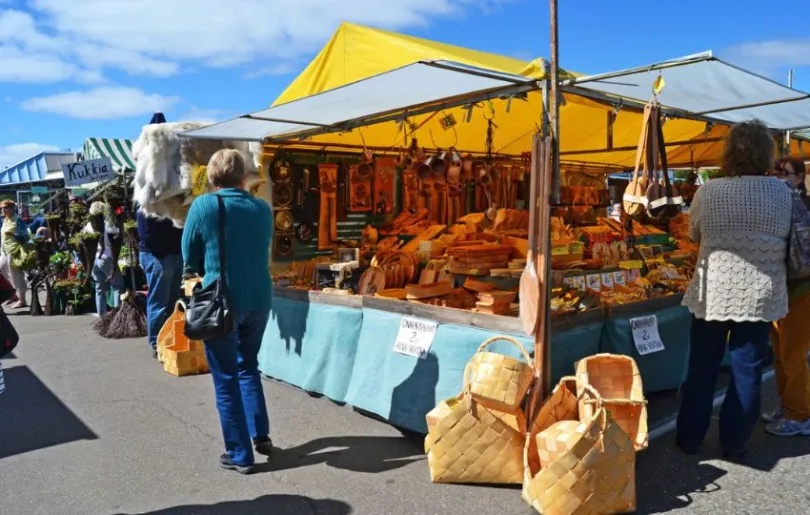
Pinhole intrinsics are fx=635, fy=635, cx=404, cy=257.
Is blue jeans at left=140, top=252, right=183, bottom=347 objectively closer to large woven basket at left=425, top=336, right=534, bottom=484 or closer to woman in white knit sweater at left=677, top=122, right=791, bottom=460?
large woven basket at left=425, top=336, right=534, bottom=484

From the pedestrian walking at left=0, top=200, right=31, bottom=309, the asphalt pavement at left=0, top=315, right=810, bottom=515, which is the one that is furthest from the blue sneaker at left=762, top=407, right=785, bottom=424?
the pedestrian walking at left=0, top=200, right=31, bottom=309

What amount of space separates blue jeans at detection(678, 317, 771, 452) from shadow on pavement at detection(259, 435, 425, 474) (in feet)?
5.03

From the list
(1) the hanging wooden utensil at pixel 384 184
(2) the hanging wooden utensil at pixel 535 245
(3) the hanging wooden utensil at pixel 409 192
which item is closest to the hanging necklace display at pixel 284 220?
(1) the hanging wooden utensil at pixel 384 184

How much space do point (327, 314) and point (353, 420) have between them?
0.78 meters

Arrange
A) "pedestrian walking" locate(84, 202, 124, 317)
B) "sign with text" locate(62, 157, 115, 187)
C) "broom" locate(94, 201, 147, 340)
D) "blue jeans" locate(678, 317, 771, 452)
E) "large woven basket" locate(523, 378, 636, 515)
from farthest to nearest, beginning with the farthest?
"sign with text" locate(62, 157, 115, 187)
"pedestrian walking" locate(84, 202, 124, 317)
"broom" locate(94, 201, 147, 340)
"blue jeans" locate(678, 317, 771, 452)
"large woven basket" locate(523, 378, 636, 515)

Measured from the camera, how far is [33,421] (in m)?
4.33

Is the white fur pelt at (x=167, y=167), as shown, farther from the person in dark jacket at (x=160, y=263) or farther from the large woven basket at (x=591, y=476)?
the large woven basket at (x=591, y=476)

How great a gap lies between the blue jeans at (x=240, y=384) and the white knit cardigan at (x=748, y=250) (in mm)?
2433

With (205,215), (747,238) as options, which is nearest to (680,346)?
(747,238)

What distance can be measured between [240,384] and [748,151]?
301cm

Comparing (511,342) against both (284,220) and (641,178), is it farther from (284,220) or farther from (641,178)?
(284,220)

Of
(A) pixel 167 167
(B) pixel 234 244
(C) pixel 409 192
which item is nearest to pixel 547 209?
(B) pixel 234 244

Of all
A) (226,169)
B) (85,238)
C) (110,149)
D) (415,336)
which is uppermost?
(110,149)

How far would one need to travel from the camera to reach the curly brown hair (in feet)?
10.7
